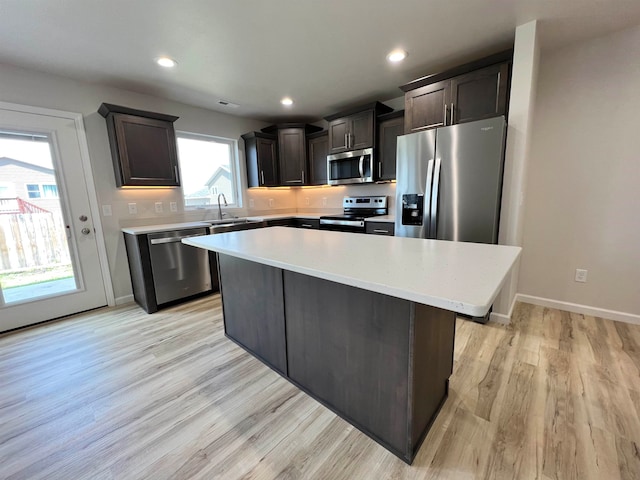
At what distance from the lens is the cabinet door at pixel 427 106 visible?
2557mm

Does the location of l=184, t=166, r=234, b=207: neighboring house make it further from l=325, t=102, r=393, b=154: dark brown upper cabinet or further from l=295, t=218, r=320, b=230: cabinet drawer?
l=325, t=102, r=393, b=154: dark brown upper cabinet

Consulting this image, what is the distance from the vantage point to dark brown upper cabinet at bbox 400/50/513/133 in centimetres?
228

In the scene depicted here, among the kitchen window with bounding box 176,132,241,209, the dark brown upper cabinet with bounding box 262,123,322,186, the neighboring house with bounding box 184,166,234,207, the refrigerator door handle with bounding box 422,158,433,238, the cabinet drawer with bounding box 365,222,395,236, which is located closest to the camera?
the refrigerator door handle with bounding box 422,158,433,238

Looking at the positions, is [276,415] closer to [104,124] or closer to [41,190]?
[41,190]

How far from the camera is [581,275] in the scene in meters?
2.57

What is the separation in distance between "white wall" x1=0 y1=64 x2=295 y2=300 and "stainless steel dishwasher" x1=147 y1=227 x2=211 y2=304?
2.06 ft

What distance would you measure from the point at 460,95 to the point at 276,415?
297 cm

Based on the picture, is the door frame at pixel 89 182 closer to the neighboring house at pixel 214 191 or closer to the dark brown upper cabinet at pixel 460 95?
the neighboring house at pixel 214 191

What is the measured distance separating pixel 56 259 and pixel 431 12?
407 centimetres

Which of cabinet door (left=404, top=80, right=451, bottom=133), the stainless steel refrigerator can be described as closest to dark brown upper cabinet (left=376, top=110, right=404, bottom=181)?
cabinet door (left=404, top=80, right=451, bottom=133)

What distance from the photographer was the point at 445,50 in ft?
7.72

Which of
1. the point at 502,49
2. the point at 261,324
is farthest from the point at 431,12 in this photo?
the point at 261,324

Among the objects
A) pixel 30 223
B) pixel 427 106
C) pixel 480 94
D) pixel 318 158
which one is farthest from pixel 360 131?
pixel 30 223

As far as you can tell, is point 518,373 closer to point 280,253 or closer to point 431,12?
point 280,253
